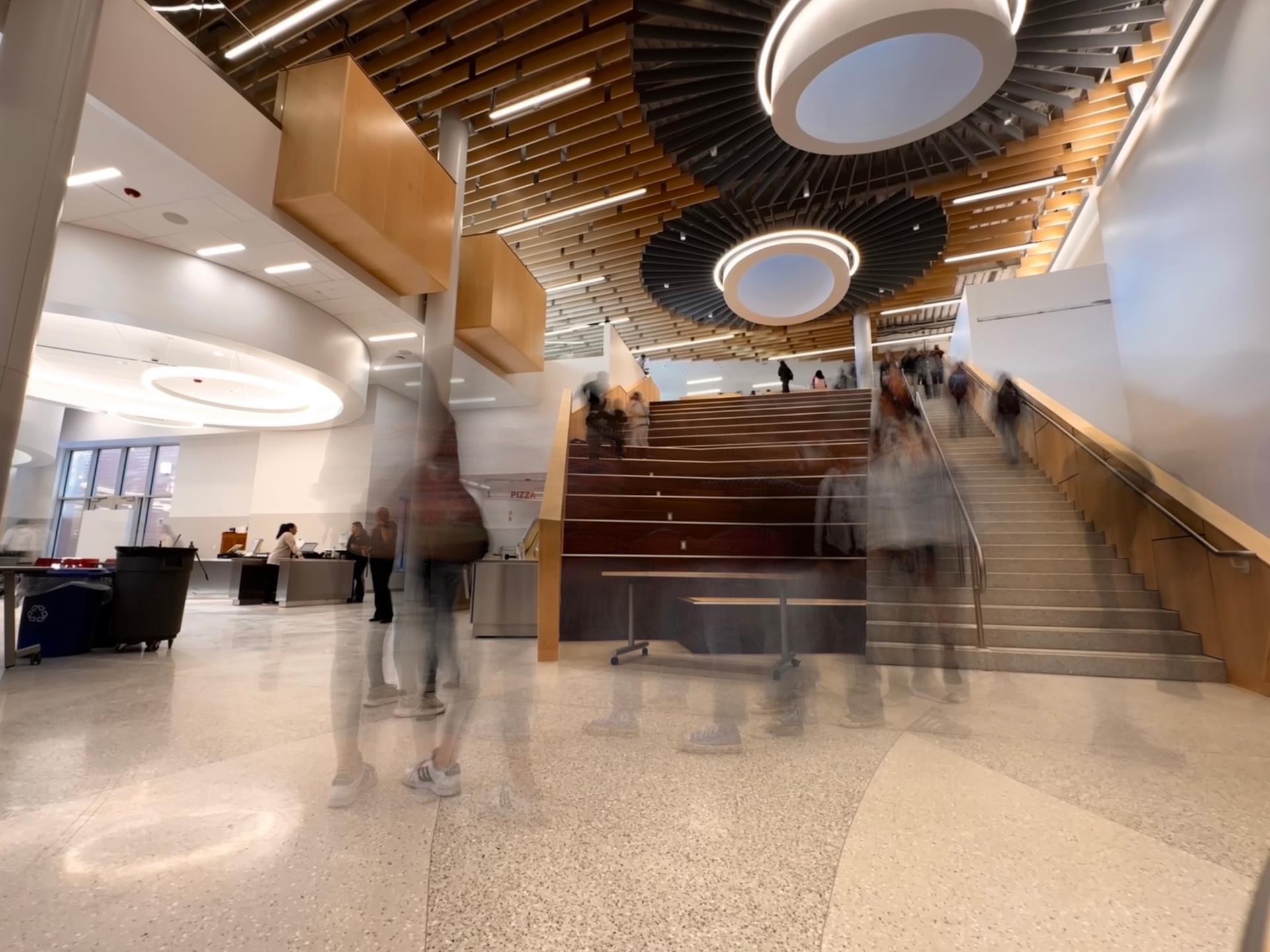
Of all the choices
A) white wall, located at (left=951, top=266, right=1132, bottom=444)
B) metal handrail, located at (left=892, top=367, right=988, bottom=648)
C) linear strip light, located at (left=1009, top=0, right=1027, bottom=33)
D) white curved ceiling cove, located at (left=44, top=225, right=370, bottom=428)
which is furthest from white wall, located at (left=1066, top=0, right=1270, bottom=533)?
white curved ceiling cove, located at (left=44, top=225, right=370, bottom=428)

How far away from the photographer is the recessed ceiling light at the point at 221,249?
18.6 feet

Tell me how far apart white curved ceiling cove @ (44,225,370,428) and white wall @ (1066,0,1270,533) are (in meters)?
8.90

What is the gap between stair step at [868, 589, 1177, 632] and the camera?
3.80 meters

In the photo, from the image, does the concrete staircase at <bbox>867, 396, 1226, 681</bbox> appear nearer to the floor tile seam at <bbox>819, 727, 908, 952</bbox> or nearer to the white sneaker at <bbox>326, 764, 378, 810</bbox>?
the floor tile seam at <bbox>819, 727, 908, 952</bbox>

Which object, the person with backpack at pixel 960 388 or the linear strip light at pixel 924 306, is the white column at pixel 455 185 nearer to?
the person with backpack at pixel 960 388

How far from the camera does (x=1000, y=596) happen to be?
4.19m

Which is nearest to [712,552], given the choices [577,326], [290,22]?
[290,22]

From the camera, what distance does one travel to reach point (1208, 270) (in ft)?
15.8

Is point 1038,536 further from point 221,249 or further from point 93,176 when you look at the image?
point 93,176

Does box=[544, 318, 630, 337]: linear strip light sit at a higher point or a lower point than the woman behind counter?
higher

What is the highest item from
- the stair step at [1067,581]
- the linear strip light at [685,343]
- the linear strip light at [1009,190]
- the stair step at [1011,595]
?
the linear strip light at [685,343]

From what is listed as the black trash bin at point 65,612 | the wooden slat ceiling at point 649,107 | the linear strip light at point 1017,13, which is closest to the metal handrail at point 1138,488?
the linear strip light at point 1017,13

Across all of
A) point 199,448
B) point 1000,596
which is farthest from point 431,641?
point 199,448

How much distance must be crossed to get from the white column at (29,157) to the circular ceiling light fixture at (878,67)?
16.9ft
